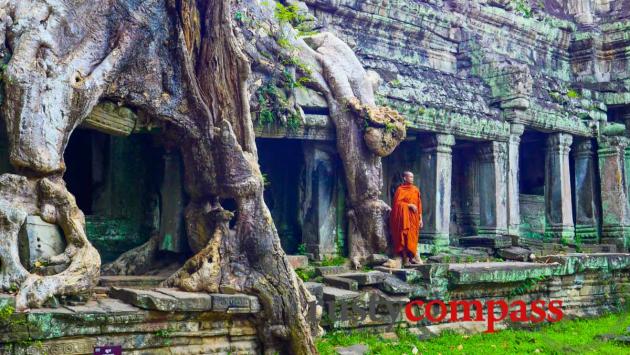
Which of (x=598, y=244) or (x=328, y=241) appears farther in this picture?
(x=598, y=244)

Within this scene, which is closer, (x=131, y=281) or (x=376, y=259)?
(x=131, y=281)

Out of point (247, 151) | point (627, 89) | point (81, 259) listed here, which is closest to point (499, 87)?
point (627, 89)

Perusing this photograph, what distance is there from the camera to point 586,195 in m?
13.0

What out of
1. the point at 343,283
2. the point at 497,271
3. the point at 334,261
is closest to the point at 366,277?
the point at 343,283

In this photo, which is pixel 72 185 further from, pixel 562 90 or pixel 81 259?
pixel 562 90

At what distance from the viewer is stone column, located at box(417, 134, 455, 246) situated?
1030 cm

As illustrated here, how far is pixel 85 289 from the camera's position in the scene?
5.52 metres

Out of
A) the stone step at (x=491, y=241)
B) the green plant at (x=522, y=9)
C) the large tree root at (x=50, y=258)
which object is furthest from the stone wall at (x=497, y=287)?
the green plant at (x=522, y=9)

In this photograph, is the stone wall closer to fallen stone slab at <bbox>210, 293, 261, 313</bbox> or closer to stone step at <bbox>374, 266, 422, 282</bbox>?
stone step at <bbox>374, 266, 422, 282</bbox>

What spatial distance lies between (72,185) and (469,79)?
21.5 feet

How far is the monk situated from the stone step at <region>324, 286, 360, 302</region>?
5.02ft

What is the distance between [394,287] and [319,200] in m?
1.58

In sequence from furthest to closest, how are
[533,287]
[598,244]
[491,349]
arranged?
[598,244]
[533,287]
[491,349]

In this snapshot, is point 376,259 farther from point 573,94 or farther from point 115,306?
point 573,94
